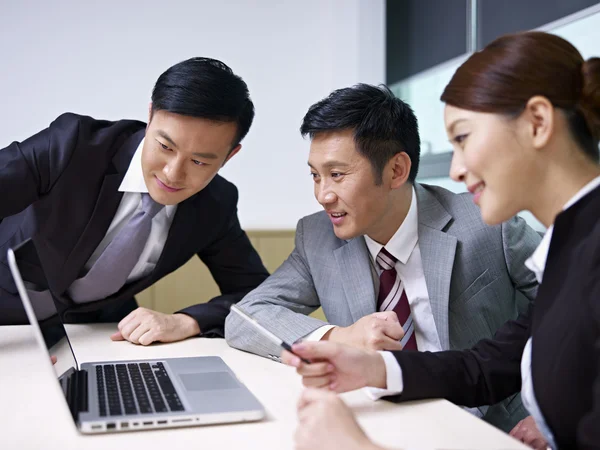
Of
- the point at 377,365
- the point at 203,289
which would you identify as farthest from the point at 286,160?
the point at 377,365

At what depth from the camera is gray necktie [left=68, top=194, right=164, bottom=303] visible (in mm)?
1689

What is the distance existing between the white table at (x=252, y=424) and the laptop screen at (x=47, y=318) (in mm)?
40

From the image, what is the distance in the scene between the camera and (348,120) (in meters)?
1.55

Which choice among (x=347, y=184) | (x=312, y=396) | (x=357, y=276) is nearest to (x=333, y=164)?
(x=347, y=184)

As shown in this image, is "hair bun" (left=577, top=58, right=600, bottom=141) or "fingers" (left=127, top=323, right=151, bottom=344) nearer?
"hair bun" (left=577, top=58, right=600, bottom=141)

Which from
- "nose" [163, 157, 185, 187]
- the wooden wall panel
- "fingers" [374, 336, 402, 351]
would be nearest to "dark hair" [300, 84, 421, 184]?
"nose" [163, 157, 185, 187]

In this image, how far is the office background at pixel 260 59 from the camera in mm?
2492

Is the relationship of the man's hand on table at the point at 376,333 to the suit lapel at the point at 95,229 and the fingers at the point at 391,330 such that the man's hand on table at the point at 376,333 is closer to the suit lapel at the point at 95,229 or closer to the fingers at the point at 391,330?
the fingers at the point at 391,330

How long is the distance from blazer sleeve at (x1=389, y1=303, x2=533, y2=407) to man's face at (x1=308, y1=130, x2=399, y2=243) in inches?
19.7

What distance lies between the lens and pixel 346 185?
5.07 feet

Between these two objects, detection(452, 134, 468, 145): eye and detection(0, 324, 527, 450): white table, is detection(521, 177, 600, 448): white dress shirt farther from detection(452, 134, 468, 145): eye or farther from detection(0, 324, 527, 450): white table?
detection(452, 134, 468, 145): eye

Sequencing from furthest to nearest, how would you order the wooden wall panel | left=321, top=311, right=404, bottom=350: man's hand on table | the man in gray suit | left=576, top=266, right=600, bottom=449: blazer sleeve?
the wooden wall panel < the man in gray suit < left=321, top=311, right=404, bottom=350: man's hand on table < left=576, top=266, right=600, bottom=449: blazer sleeve

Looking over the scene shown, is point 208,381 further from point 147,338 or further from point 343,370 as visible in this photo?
point 147,338

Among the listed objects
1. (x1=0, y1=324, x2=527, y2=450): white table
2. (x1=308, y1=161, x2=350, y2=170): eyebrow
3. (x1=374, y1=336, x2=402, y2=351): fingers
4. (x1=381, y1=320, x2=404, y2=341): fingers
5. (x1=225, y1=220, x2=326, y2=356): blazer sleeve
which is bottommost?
(x1=225, y1=220, x2=326, y2=356): blazer sleeve
